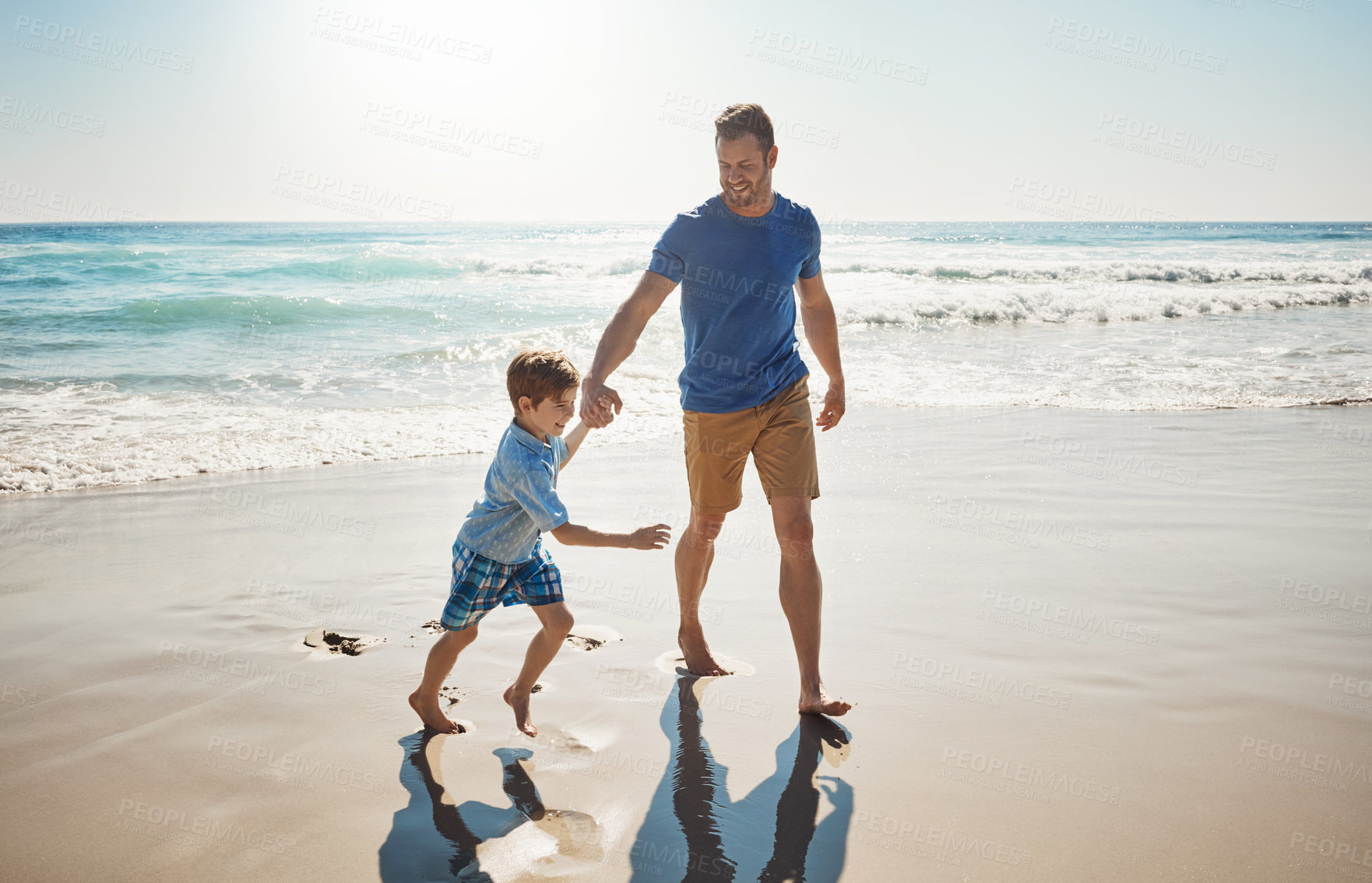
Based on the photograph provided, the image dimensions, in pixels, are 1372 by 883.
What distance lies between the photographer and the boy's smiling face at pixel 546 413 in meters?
2.72

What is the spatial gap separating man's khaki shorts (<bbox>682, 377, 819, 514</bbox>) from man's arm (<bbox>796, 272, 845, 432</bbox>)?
0.61 ft

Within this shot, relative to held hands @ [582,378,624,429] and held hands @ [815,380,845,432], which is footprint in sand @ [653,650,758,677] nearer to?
held hands @ [815,380,845,432]

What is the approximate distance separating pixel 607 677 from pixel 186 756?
141 centimetres

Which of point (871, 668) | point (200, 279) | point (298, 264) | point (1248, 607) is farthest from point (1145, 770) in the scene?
point (298, 264)

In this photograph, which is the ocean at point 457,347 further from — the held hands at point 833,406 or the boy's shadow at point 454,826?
the boy's shadow at point 454,826

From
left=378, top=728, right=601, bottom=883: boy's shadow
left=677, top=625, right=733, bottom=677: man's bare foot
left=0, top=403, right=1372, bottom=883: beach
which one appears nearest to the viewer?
left=378, top=728, right=601, bottom=883: boy's shadow

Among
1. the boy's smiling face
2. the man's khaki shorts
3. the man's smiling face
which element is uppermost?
the man's smiling face

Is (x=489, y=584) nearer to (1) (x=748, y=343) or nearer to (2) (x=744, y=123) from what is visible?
(1) (x=748, y=343)

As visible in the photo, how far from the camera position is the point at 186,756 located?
2.73 metres

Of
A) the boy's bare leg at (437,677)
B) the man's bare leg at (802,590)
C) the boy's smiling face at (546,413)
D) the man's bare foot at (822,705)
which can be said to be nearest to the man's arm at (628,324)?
the boy's smiling face at (546,413)

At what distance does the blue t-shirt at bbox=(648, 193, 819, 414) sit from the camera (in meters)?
3.07

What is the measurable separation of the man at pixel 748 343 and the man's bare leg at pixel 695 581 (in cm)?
10

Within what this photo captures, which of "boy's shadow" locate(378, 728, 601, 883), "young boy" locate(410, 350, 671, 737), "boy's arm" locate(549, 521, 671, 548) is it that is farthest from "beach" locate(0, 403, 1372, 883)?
"boy's arm" locate(549, 521, 671, 548)

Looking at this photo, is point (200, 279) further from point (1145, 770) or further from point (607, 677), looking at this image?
point (1145, 770)
